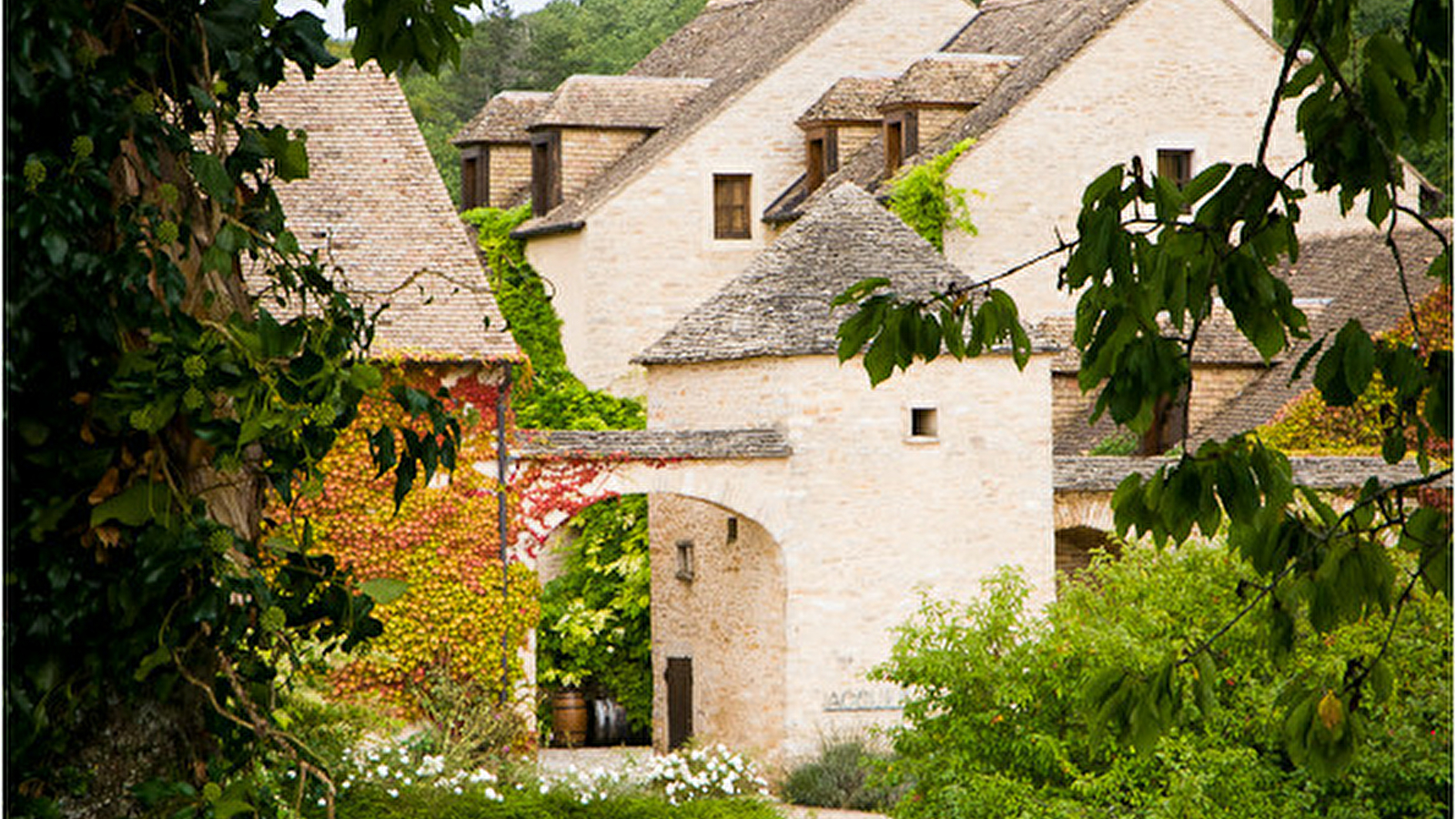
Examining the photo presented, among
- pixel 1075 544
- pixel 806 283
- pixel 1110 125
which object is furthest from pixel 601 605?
pixel 1110 125

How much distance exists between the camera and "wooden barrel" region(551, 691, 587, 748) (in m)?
25.1

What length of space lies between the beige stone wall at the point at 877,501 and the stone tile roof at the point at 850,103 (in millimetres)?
8329

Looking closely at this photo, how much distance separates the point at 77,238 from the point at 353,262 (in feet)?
52.8

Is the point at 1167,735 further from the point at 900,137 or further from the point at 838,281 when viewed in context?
the point at 900,137

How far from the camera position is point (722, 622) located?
21547 millimetres

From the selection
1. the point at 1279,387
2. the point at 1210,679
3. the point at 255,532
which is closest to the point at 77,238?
the point at 255,532

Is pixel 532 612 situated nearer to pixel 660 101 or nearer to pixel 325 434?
pixel 660 101

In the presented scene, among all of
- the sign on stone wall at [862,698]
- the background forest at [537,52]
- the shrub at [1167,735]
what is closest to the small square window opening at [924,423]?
the sign on stone wall at [862,698]

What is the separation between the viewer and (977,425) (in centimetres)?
2048

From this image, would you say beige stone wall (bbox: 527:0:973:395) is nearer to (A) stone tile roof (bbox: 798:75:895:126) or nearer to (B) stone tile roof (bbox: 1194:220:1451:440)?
(A) stone tile roof (bbox: 798:75:895:126)

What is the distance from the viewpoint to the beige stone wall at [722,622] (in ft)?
66.6

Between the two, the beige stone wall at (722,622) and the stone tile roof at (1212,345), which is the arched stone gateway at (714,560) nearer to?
the beige stone wall at (722,622)

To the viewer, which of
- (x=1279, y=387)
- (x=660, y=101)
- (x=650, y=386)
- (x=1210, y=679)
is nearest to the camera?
(x=1210, y=679)

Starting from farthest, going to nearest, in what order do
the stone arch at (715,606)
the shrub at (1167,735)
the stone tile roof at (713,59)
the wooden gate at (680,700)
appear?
the stone tile roof at (713,59)
the wooden gate at (680,700)
the stone arch at (715,606)
the shrub at (1167,735)
